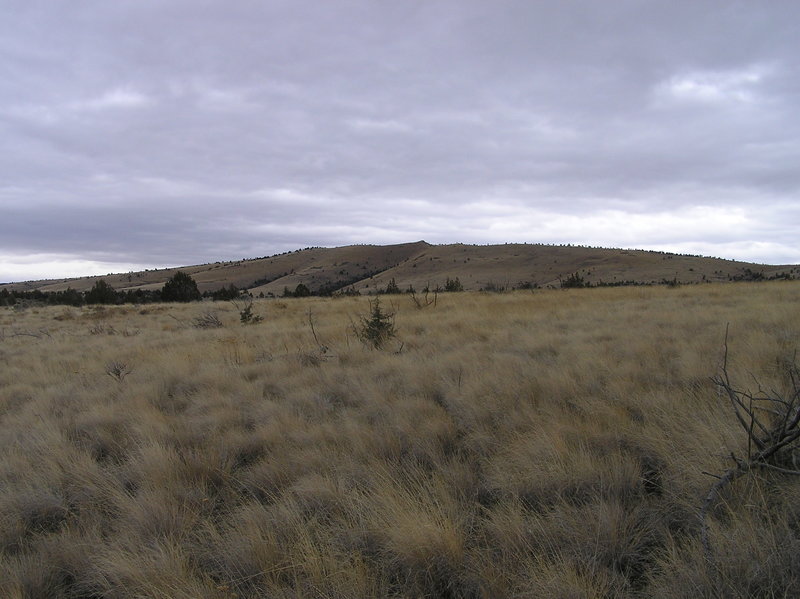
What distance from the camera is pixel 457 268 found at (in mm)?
72562

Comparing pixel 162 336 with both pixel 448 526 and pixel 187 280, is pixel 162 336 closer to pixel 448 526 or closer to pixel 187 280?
pixel 448 526

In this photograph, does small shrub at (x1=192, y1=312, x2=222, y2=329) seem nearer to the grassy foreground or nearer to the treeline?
the grassy foreground

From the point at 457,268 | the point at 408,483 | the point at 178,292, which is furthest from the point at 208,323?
the point at 457,268

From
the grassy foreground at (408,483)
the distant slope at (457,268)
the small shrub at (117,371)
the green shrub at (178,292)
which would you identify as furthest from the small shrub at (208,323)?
the distant slope at (457,268)

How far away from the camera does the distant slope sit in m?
52.4

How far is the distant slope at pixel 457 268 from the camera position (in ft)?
172

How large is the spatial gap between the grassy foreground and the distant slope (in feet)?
118

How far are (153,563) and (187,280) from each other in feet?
125

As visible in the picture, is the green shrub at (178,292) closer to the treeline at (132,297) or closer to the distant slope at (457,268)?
the treeline at (132,297)

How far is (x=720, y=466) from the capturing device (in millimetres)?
2742

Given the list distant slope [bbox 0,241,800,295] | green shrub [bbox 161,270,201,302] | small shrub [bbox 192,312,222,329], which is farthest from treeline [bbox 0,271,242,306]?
distant slope [bbox 0,241,800,295]

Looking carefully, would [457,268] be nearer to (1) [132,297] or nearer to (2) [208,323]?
Answer: (1) [132,297]

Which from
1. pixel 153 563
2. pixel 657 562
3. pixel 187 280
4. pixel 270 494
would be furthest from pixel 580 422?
pixel 187 280

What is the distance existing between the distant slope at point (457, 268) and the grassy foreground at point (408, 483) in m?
35.8
